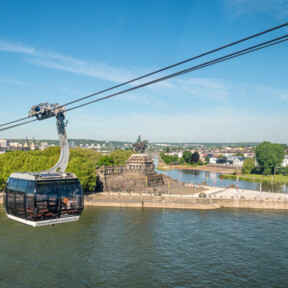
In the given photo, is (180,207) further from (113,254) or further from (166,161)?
(166,161)

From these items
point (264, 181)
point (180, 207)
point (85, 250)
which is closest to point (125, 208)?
point (180, 207)

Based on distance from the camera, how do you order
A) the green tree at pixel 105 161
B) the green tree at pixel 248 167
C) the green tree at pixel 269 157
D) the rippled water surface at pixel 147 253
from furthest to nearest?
the green tree at pixel 248 167, the green tree at pixel 269 157, the green tree at pixel 105 161, the rippled water surface at pixel 147 253

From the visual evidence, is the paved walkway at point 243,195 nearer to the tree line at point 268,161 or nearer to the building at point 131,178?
the building at point 131,178

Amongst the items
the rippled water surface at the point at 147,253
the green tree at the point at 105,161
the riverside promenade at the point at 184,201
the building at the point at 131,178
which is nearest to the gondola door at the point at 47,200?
the rippled water surface at the point at 147,253

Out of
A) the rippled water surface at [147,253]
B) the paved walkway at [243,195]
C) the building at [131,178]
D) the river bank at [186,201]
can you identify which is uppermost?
the building at [131,178]

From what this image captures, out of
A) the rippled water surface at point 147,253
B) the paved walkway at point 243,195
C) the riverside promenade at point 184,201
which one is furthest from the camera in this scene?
the paved walkway at point 243,195

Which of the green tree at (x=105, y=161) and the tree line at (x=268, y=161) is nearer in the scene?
the green tree at (x=105, y=161)
